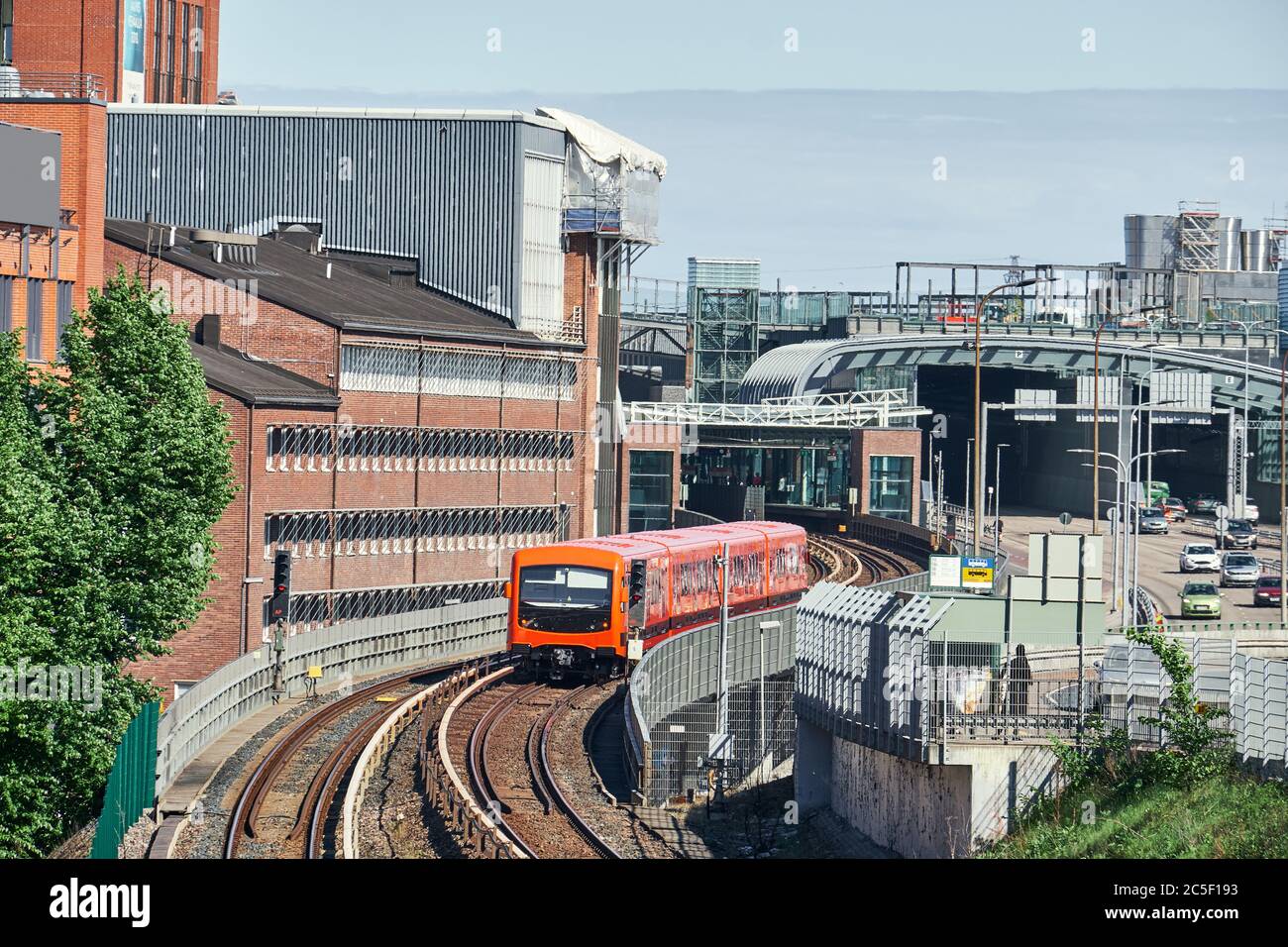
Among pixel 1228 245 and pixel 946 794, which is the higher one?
pixel 1228 245

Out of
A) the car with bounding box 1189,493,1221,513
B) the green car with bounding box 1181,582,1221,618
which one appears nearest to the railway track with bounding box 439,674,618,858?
the green car with bounding box 1181,582,1221,618

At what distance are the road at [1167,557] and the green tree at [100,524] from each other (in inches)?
1223

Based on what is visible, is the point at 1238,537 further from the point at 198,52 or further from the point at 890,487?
the point at 198,52

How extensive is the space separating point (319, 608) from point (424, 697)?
54.0 feet

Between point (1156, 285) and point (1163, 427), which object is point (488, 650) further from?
point (1156, 285)

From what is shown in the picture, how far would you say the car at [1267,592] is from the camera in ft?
216

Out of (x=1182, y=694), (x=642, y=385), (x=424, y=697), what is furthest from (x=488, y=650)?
(x=642, y=385)

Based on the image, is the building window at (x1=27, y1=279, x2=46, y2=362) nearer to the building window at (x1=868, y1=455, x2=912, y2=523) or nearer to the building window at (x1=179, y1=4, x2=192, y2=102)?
the building window at (x1=179, y1=4, x2=192, y2=102)

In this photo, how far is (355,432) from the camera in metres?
59.7

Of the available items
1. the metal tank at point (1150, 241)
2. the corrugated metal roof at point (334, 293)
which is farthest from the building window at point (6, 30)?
the metal tank at point (1150, 241)

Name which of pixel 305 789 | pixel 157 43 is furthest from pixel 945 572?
pixel 157 43

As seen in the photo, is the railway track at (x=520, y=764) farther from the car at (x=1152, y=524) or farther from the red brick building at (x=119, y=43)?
the car at (x=1152, y=524)

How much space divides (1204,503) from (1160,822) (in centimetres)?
9595

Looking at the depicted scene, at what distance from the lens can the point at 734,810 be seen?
32.7 meters
